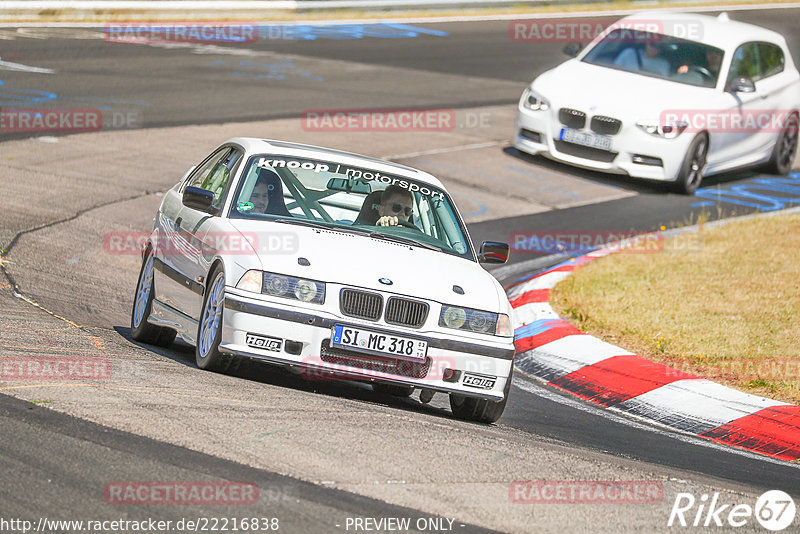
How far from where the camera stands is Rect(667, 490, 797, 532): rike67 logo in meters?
6.01

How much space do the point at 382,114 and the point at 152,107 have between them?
357 cm

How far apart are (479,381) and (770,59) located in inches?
507

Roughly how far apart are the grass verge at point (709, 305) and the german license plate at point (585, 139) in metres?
2.75

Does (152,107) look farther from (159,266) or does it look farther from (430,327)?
(430,327)

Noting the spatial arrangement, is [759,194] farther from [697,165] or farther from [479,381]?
[479,381]

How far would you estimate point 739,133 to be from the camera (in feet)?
59.6

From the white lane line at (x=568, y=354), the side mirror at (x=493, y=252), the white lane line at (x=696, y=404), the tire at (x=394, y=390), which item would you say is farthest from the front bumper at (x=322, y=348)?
the white lane line at (x=568, y=354)

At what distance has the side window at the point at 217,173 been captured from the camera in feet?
28.9

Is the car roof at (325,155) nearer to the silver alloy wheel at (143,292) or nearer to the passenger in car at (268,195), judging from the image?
the passenger in car at (268,195)

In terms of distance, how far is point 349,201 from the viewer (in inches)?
365

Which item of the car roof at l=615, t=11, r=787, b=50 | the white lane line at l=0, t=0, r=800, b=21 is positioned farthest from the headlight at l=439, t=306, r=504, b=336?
the white lane line at l=0, t=0, r=800, b=21

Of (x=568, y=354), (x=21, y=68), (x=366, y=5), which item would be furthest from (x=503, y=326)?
(x=366, y=5)

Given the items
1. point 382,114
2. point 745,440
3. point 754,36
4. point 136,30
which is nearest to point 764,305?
point 745,440

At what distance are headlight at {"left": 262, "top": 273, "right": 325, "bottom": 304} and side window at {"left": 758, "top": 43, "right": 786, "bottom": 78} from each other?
12864 millimetres
